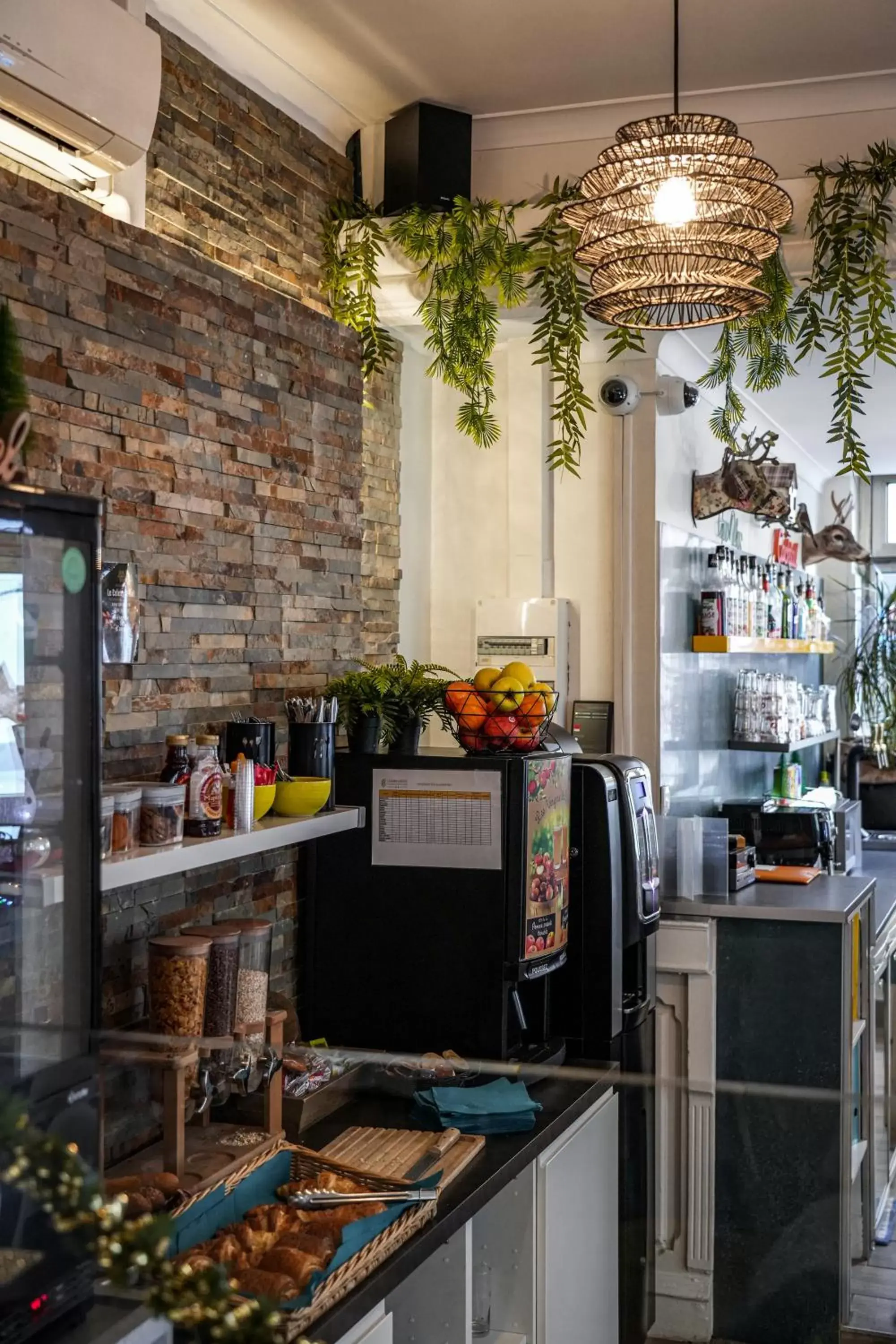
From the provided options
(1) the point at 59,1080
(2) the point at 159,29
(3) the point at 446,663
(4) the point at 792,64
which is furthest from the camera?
(3) the point at 446,663

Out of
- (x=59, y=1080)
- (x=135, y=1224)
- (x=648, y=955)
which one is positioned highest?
(x=135, y=1224)

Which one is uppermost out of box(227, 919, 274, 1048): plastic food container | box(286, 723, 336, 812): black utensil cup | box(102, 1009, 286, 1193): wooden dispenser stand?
box(286, 723, 336, 812): black utensil cup

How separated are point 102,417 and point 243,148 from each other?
0.94m

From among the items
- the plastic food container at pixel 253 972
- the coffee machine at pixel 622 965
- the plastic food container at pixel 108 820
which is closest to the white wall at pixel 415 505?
the coffee machine at pixel 622 965

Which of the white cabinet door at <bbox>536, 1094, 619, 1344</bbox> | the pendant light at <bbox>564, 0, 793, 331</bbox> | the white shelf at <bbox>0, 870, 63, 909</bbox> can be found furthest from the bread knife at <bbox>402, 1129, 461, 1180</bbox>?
the pendant light at <bbox>564, 0, 793, 331</bbox>

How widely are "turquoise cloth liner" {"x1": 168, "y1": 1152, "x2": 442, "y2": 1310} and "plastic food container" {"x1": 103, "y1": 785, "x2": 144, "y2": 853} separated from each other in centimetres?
55

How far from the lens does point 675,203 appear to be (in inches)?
88.7

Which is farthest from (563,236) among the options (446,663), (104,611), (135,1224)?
(135,1224)

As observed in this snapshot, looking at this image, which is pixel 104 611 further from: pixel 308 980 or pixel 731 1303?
pixel 731 1303

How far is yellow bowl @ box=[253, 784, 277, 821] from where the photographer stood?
2.55m

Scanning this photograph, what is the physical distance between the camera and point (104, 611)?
231cm

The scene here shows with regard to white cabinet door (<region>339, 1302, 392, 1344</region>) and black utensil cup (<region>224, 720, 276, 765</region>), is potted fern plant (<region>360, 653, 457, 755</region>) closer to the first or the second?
black utensil cup (<region>224, 720, 276, 765</region>)

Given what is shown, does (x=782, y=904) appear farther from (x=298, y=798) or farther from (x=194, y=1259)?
(x=194, y=1259)

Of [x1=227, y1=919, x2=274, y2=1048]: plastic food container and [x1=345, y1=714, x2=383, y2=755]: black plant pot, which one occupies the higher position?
[x1=345, y1=714, x2=383, y2=755]: black plant pot
